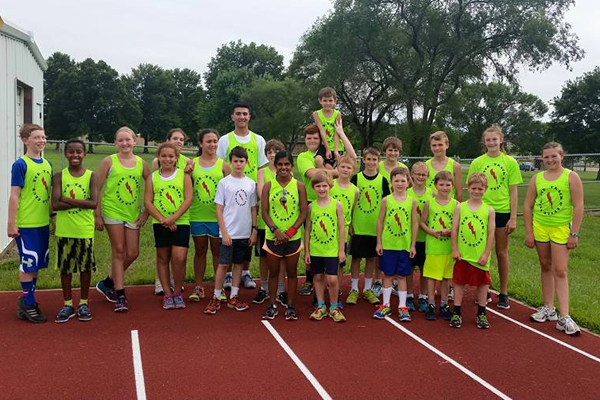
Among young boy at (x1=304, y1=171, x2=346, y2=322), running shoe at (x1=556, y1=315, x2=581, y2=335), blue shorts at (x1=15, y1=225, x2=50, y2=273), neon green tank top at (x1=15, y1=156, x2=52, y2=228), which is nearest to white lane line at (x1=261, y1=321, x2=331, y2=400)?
young boy at (x1=304, y1=171, x2=346, y2=322)

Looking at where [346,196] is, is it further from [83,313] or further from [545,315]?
[83,313]

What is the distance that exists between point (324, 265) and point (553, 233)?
2.45 meters

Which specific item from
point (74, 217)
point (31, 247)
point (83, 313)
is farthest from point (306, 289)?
point (31, 247)

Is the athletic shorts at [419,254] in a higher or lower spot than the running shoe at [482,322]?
higher

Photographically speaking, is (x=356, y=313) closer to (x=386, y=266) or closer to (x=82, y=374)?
(x=386, y=266)

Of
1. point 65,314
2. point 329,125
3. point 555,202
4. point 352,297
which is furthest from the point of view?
point 329,125

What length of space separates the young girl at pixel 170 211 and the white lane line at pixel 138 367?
0.91 metres

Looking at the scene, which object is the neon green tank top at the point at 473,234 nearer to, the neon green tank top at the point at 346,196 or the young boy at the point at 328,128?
the neon green tank top at the point at 346,196

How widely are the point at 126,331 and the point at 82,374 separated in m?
0.98

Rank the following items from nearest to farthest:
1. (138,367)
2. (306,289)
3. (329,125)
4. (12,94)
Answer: (138,367)
(329,125)
(306,289)
(12,94)

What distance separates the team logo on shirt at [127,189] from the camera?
5.49 m

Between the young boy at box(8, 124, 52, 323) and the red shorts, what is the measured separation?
4338 millimetres

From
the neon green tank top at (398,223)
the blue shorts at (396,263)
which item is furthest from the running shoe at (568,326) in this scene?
the neon green tank top at (398,223)

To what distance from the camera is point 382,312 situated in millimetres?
5582
